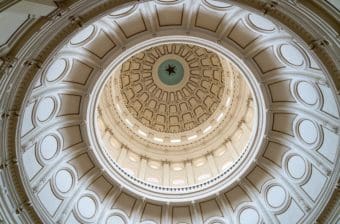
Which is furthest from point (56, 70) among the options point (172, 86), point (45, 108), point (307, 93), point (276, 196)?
point (172, 86)

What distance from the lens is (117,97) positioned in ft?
102

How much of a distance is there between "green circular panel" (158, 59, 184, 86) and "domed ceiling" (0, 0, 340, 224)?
5782mm

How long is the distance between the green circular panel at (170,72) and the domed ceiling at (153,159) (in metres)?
5.78

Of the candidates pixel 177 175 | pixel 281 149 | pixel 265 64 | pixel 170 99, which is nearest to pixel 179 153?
pixel 177 175

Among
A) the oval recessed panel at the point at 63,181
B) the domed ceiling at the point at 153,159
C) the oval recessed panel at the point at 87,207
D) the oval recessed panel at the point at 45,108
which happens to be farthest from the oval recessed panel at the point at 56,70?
the oval recessed panel at the point at 87,207

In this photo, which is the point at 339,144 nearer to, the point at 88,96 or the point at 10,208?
the point at 88,96

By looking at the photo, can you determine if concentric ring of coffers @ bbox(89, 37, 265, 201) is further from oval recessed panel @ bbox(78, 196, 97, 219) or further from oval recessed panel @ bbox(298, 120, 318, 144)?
oval recessed panel @ bbox(298, 120, 318, 144)

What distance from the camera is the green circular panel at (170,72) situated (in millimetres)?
32719

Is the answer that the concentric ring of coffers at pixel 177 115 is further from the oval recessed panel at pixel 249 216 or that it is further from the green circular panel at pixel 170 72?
the oval recessed panel at pixel 249 216

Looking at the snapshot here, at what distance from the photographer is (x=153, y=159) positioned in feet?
97.1

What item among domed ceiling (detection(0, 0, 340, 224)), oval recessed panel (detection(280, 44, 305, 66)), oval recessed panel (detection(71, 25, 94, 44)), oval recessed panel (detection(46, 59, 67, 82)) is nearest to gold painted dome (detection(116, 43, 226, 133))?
domed ceiling (detection(0, 0, 340, 224))

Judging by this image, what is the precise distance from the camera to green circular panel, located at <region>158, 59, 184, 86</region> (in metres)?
32.7

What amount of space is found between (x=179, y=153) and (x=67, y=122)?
1152cm

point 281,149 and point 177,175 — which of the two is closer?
point 281,149
